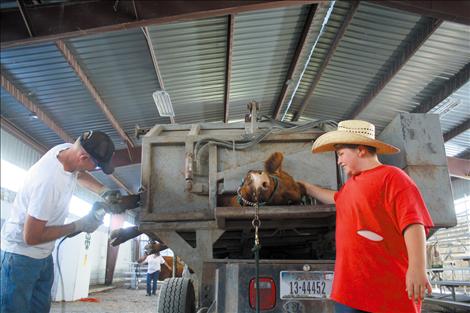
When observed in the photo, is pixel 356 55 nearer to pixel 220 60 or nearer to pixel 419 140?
pixel 220 60

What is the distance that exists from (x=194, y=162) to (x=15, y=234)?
1.46 m

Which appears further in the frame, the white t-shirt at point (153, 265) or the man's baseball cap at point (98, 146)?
the white t-shirt at point (153, 265)

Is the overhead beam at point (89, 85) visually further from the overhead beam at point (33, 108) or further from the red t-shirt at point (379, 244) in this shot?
the red t-shirt at point (379, 244)

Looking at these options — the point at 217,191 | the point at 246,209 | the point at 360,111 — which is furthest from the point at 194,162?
the point at 360,111

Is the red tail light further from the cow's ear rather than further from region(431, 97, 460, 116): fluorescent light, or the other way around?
region(431, 97, 460, 116): fluorescent light

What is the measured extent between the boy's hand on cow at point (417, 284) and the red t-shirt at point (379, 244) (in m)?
0.15

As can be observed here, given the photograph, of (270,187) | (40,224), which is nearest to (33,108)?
(40,224)

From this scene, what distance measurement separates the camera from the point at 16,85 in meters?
7.34

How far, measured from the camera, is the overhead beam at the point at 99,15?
551 centimetres

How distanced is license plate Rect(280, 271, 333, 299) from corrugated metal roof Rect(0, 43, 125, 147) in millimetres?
5577

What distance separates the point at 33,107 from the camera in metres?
8.09

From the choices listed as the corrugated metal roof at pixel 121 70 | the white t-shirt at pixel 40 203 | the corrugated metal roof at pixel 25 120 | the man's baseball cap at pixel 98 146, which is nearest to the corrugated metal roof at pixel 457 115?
the corrugated metal roof at pixel 121 70

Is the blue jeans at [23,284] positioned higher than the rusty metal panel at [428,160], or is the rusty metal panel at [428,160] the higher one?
the rusty metal panel at [428,160]

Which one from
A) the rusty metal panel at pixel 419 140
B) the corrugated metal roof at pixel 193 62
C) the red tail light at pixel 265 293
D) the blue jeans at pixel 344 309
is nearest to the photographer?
the blue jeans at pixel 344 309
